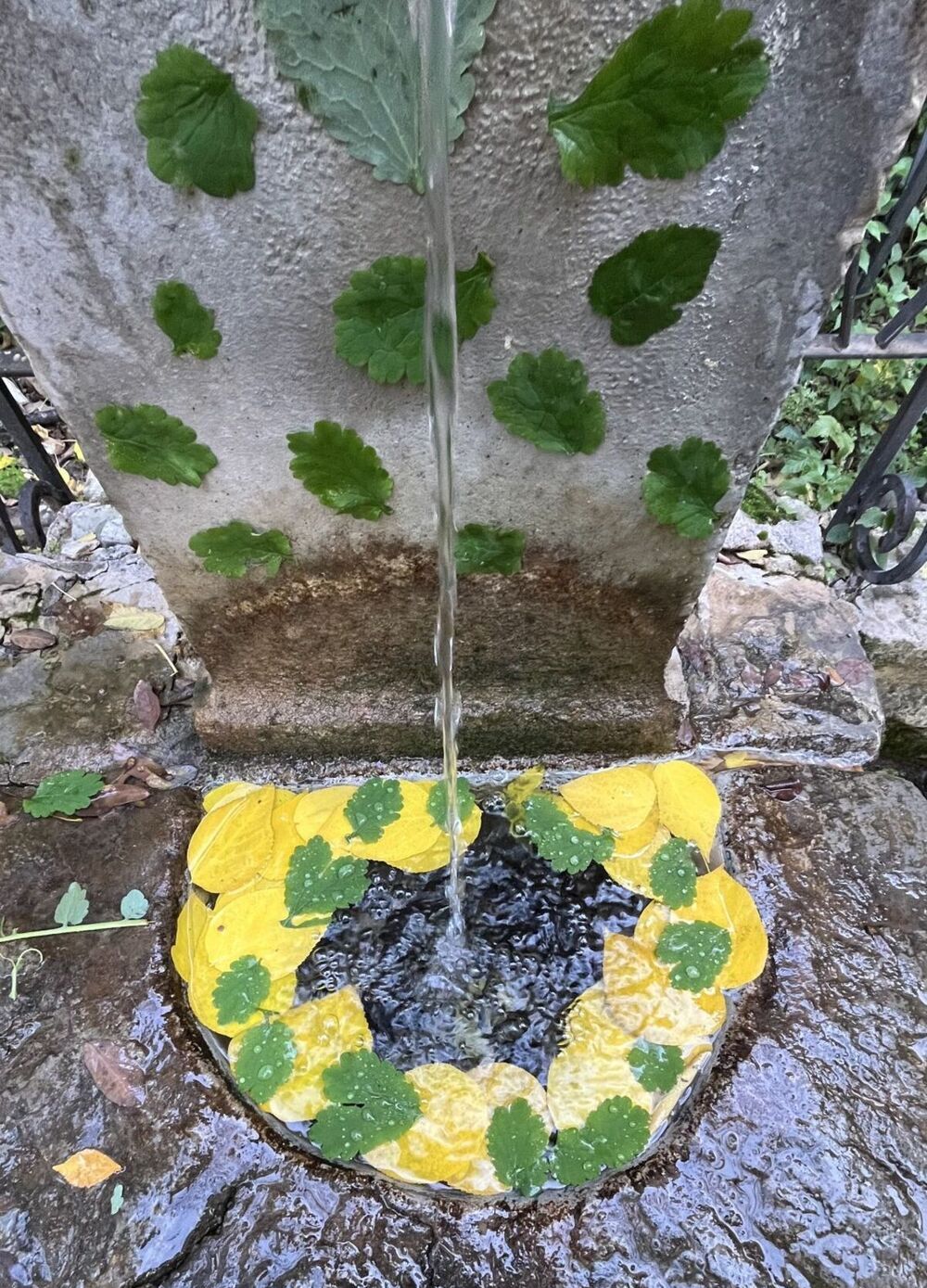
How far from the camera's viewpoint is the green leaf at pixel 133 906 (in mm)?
1572

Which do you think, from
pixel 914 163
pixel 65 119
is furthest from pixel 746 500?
pixel 65 119

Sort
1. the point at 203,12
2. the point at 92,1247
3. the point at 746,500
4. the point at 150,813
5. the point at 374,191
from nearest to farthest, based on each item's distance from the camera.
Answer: the point at 203,12 < the point at 374,191 < the point at 92,1247 < the point at 150,813 < the point at 746,500

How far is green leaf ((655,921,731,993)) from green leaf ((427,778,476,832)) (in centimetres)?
48

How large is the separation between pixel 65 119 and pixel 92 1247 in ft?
5.23

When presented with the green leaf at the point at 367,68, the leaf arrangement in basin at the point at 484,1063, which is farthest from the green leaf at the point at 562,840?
the green leaf at the point at 367,68

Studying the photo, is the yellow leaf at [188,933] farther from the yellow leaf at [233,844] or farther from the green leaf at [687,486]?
the green leaf at [687,486]

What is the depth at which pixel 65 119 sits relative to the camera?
96 cm

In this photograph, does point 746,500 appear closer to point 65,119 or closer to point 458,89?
point 458,89

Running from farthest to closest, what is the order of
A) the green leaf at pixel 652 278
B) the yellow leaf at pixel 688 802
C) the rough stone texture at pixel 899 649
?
the rough stone texture at pixel 899 649, the yellow leaf at pixel 688 802, the green leaf at pixel 652 278

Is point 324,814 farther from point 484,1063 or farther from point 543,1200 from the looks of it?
point 543,1200

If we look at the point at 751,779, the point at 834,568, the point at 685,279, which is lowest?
the point at 751,779

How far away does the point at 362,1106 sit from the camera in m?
1.34

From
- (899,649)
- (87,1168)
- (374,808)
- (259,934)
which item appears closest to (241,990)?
(259,934)

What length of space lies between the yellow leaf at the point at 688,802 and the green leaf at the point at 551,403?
80 cm
